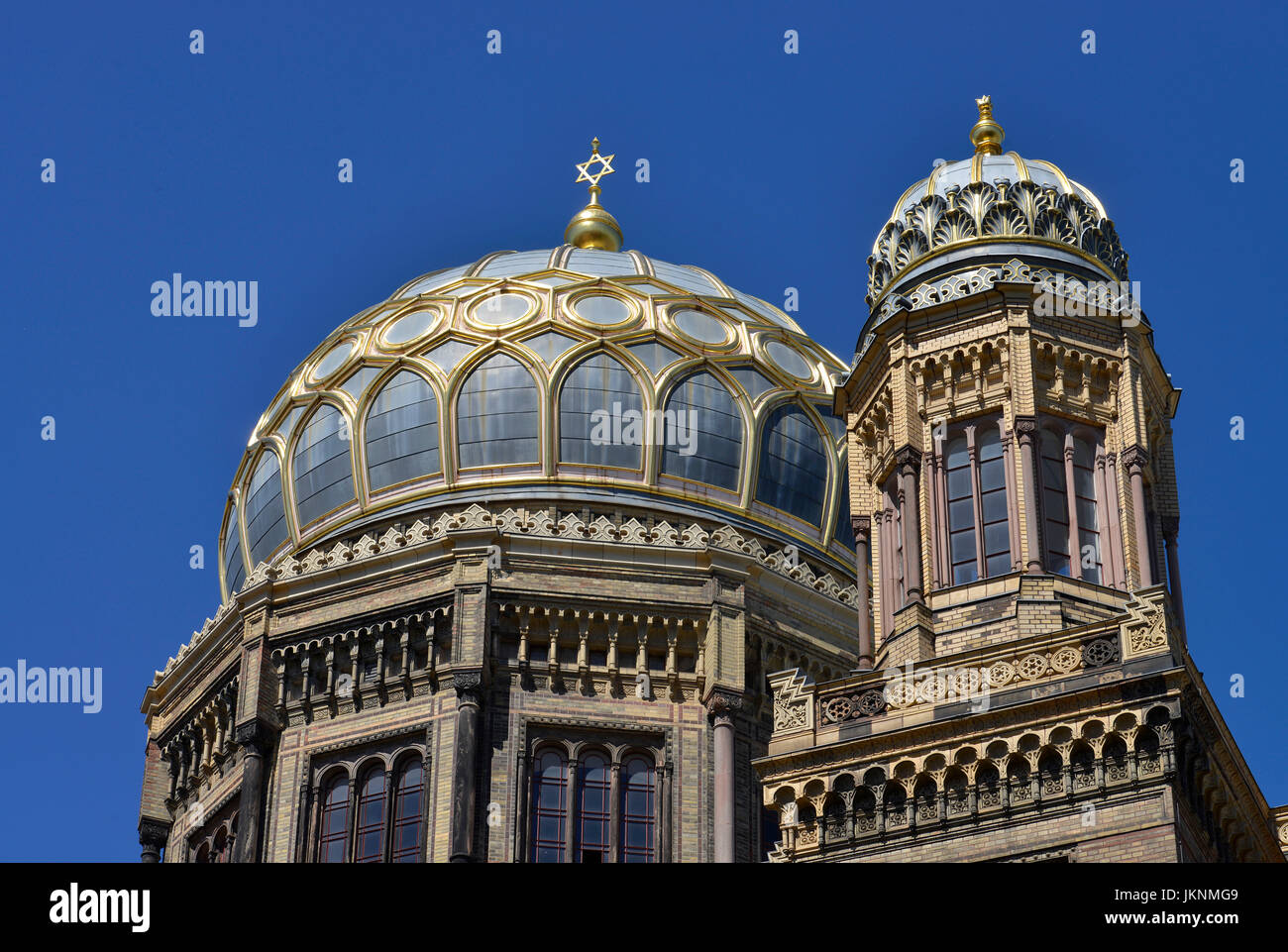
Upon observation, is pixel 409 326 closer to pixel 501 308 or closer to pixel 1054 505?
pixel 501 308

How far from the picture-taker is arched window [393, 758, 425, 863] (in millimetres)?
44750

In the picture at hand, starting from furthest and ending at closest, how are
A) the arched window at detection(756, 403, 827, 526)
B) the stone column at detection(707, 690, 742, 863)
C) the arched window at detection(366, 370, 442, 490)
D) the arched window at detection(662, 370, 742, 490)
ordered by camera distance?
the arched window at detection(756, 403, 827, 526)
the arched window at detection(366, 370, 442, 490)
the arched window at detection(662, 370, 742, 490)
the stone column at detection(707, 690, 742, 863)

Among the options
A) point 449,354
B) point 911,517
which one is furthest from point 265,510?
point 911,517

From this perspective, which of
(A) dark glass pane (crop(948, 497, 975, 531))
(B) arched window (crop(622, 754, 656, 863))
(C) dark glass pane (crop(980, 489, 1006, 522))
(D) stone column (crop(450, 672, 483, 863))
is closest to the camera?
(C) dark glass pane (crop(980, 489, 1006, 522))

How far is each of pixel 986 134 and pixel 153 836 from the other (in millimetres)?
20691

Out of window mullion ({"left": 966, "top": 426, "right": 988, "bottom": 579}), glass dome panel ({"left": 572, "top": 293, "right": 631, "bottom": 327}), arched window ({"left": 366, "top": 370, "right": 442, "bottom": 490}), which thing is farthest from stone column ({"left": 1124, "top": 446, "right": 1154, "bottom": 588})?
arched window ({"left": 366, "top": 370, "right": 442, "bottom": 490})

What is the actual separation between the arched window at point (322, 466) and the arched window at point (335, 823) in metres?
6.14

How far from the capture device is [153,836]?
164 feet

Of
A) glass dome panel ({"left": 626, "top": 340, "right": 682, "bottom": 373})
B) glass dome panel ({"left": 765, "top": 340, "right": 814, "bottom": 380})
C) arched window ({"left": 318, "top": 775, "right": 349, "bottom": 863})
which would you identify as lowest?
arched window ({"left": 318, "top": 775, "right": 349, "bottom": 863})

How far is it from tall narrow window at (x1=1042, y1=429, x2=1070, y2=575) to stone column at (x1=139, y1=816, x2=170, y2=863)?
20605 millimetres

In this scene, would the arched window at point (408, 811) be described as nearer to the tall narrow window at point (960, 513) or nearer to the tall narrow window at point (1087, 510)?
the tall narrow window at point (960, 513)

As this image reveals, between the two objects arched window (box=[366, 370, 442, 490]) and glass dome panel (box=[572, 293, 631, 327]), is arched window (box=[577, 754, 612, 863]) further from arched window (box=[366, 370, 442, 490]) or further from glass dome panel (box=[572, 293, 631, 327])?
glass dome panel (box=[572, 293, 631, 327])
